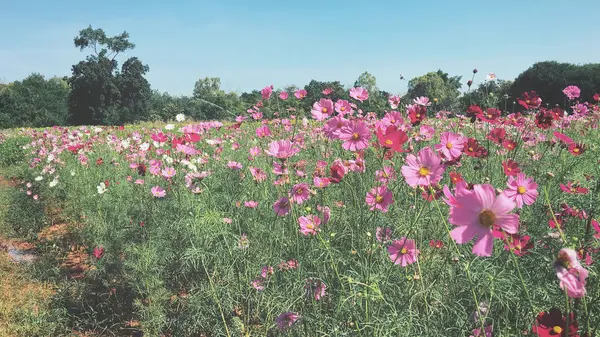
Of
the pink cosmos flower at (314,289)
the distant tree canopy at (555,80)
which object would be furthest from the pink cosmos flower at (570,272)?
the distant tree canopy at (555,80)

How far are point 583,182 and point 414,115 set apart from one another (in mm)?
1393

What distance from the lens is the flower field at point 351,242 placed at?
1201 millimetres

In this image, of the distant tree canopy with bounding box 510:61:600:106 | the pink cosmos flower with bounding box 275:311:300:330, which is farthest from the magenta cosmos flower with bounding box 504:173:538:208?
the distant tree canopy with bounding box 510:61:600:106

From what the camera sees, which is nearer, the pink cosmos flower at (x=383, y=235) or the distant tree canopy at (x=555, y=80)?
the pink cosmos flower at (x=383, y=235)

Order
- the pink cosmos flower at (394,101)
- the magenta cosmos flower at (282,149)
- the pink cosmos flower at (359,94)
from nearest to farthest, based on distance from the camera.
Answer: the magenta cosmos flower at (282,149) → the pink cosmos flower at (359,94) → the pink cosmos flower at (394,101)

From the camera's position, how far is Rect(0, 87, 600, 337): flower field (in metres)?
1.20

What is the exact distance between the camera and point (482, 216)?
0.70 meters

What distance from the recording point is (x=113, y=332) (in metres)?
2.40

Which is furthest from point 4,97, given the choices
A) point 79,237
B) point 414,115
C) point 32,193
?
point 414,115

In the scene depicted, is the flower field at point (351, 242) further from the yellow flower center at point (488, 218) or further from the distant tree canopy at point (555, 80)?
the distant tree canopy at point (555, 80)

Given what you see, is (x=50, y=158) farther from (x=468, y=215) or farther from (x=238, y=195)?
(x=468, y=215)

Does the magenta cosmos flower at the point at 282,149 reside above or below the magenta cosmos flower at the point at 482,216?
above

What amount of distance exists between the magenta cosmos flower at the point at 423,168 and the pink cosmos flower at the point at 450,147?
337 mm

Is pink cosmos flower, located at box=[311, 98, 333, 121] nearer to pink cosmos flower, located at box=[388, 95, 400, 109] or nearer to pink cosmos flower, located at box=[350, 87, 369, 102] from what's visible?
pink cosmos flower, located at box=[350, 87, 369, 102]
